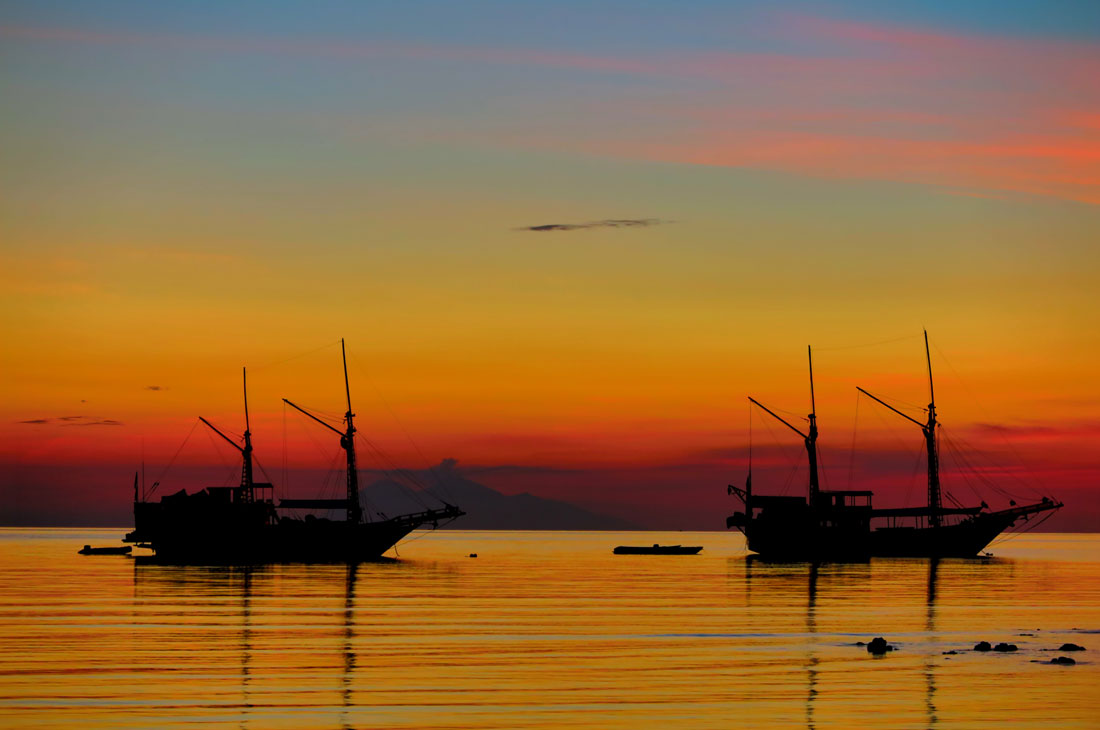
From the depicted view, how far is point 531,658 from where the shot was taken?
2004 inches

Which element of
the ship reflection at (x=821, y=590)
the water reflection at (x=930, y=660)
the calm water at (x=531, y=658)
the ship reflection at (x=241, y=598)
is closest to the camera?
the calm water at (x=531, y=658)

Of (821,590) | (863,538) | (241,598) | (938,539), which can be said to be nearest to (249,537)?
(241,598)

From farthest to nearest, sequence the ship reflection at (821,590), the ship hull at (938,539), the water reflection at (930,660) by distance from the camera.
Result: the ship hull at (938,539) < the ship reflection at (821,590) < the water reflection at (930,660)

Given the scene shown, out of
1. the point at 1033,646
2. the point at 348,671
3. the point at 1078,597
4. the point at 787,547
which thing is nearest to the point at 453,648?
the point at 348,671

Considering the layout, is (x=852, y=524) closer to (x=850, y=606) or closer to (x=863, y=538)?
(x=863, y=538)

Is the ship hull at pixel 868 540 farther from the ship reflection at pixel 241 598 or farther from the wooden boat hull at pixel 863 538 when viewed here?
the ship reflection at pixel 241 598

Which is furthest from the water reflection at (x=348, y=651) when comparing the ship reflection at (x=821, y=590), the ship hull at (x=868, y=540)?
the ship hull at (x=868, y=540)

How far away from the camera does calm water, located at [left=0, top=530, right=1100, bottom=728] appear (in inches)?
1495

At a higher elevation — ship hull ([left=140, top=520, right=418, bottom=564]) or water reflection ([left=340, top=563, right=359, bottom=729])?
water reflection ([left=340, top=563, right=359, bottom=729])

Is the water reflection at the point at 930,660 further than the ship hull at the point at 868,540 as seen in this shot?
No

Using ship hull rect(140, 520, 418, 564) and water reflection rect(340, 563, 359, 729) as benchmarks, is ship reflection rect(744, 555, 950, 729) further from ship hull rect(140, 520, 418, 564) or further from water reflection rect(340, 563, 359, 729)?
ship hull rect(140, 520, 418, 564)

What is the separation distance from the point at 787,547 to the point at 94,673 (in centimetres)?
13133

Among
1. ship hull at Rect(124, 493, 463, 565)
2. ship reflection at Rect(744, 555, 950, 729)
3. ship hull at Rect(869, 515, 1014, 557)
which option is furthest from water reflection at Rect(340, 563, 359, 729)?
ship hull at Rect(869, 515, 1014, 557)

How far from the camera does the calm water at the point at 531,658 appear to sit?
37969 mm
